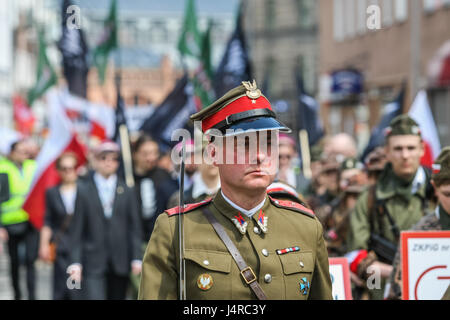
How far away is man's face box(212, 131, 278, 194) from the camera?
314 cm

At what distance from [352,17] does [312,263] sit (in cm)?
2867

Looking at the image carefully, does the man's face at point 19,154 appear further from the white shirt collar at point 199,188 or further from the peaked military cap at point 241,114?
the peaked military cap at point 241,114

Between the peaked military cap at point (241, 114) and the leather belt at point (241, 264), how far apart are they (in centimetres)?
36

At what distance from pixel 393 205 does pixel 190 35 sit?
13.5 meters

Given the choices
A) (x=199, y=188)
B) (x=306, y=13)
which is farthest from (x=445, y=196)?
(x=306, y=13)

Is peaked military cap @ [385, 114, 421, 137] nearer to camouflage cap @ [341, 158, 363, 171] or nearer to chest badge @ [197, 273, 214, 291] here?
camouflage cap @ [341, 158, 363, 171]

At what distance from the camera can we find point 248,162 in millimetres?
3139

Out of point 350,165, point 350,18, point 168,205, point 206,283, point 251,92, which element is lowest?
point 168,205

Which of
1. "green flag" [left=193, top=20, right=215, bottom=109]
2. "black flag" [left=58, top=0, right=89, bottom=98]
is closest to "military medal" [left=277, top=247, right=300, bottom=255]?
"black flag" [left=58, top=0, right=89, bottom=98]

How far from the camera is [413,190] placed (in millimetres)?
6281

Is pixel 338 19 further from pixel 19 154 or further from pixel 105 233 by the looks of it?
pixel 105 233

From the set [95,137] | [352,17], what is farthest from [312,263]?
[352,17]

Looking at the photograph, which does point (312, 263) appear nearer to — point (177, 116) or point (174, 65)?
point (177, 116)

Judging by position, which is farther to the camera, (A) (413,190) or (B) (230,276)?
(A) (413,190)
